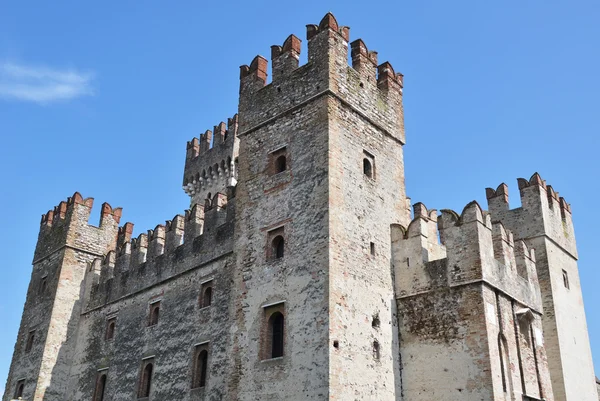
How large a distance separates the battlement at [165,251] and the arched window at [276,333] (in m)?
3.49

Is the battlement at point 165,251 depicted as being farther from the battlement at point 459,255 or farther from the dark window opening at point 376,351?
the dark window opening at point 376,351

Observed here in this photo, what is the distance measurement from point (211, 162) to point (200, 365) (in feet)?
66.3

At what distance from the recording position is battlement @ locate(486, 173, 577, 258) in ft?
65.3

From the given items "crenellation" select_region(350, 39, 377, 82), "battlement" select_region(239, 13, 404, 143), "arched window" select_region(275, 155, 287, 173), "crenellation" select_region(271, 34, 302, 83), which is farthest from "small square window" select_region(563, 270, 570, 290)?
"crenellation" select_region(271, 34, 302, 83)

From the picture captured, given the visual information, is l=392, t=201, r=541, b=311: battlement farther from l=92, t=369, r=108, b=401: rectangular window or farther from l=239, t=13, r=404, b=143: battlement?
l=92, t=369, r=108, b=401: rectangular window

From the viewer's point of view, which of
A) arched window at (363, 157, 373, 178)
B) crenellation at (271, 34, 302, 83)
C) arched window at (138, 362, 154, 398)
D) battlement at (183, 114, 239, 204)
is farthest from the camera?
battlement at (183, 114, 239, 204)

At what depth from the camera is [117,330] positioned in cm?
2202

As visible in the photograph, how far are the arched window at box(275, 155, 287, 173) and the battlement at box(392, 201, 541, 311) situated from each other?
344 cm

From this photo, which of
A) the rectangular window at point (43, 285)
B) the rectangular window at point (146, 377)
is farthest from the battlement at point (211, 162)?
the rectangular window at point (146, 377)

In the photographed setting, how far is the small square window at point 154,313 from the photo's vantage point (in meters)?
20.6

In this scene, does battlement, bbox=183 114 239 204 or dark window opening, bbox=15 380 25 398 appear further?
battlement, bbox=183 114 239 204

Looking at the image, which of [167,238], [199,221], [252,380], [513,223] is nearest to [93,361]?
[167,238]

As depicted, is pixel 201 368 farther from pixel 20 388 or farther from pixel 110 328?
pixel 20 388

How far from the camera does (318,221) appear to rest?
15477 millimetres
